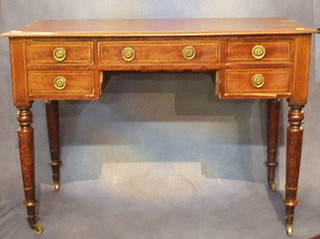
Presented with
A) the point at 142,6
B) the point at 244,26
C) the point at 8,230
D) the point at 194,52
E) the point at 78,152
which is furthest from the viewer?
the point at 78,152

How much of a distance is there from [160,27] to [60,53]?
0.41m

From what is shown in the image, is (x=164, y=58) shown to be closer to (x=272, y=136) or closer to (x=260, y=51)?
(x=260, y=51)

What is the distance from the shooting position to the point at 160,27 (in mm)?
2223

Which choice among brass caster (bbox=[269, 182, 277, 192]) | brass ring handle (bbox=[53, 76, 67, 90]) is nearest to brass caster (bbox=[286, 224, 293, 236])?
brass caster (bbox=[269, 182, 277, 192])

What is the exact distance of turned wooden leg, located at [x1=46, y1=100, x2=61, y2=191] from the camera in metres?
2.68

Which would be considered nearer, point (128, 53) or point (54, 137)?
point (128, 53)

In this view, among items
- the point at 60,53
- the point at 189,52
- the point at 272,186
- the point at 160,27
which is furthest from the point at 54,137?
the point at 272,186

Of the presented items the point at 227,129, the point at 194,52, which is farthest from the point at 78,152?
the point at 194,52

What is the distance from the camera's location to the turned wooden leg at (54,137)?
2.68 meters

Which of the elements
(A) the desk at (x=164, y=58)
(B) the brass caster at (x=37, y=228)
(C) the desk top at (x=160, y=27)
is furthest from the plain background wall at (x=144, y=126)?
(A) the desk at (x=164, y=58)

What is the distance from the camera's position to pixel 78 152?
2838mm

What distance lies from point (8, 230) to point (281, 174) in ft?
A: 4.37

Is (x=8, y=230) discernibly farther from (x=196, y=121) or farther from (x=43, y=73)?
(x=196, y=121)

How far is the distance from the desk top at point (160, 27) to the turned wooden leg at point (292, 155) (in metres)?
0.32
